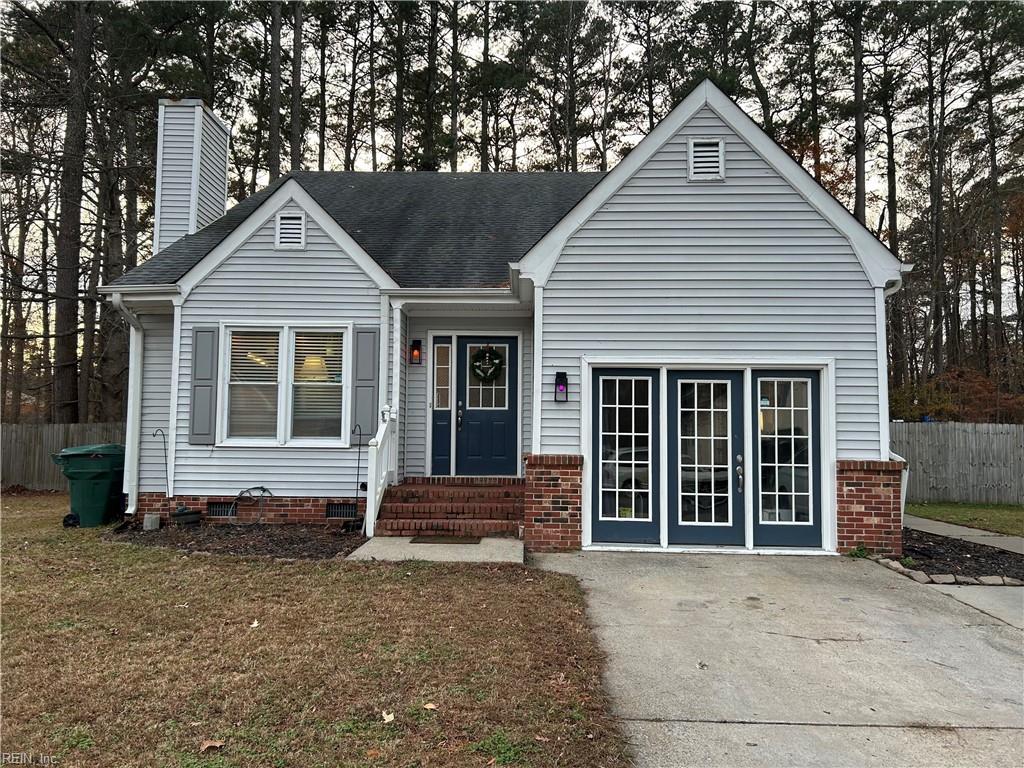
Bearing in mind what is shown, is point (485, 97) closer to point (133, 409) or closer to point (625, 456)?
point (133, 409)

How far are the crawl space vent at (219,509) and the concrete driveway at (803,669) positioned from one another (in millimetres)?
4625

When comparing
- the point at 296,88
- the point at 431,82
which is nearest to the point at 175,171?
the point at 296,88

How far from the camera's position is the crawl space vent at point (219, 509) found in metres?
8.05

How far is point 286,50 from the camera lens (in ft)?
60.2

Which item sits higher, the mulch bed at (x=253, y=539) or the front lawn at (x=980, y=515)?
the mulch bed at (x=253, y=539)

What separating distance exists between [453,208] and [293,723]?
9374 mm

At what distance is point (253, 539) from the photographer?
281 inches

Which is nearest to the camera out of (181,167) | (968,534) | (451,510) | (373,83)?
(451,510)

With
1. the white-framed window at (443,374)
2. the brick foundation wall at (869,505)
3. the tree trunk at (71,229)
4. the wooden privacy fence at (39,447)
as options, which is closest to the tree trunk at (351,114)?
the tree trunk at (71,229)

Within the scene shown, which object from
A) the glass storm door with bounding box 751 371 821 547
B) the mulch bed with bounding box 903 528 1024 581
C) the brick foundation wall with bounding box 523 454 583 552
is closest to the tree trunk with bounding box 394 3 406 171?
the brick foundation wall with bounding box 523 454 583 552

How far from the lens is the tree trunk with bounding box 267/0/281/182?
15.9m

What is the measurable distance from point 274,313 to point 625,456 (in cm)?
501

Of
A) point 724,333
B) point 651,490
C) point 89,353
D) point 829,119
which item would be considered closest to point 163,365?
point 651,490

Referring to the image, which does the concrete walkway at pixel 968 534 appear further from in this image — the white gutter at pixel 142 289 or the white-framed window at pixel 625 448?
the white gutter at pixel 142 289
